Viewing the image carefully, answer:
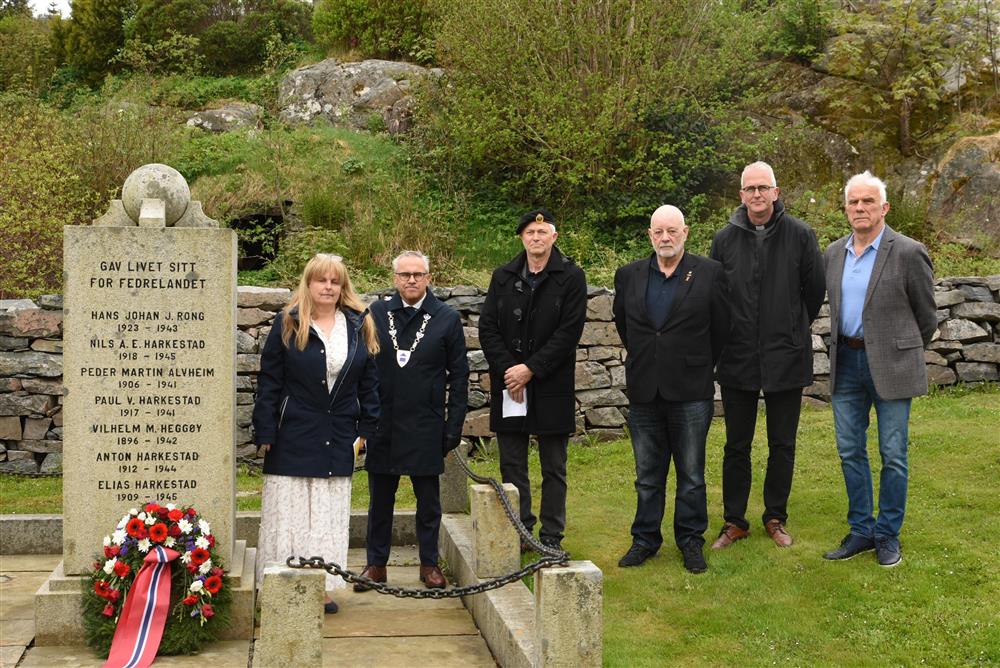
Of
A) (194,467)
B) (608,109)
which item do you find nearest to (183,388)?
(194,467)

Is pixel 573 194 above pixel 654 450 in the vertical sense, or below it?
above

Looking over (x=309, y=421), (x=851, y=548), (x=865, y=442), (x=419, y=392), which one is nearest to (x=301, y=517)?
(x=309, y=421)

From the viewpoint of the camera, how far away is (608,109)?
13.0m

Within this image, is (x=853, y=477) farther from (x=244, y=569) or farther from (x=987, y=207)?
(x=987, y=207)

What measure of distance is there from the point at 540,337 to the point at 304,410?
1.62m

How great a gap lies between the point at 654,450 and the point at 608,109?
7.37m

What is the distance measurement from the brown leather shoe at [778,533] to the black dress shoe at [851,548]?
1.01 feet

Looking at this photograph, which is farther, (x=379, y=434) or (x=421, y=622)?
(x=379, y=434)

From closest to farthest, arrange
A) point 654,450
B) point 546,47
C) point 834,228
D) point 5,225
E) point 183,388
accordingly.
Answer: point 183,388 < point 654,450 < point 5,225 < point 834,228 < point 546,47

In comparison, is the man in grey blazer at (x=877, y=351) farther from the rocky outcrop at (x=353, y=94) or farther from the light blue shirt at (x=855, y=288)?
the rocky outcrop at (x=353, y=94)

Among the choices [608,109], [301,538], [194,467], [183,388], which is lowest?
[301,538]

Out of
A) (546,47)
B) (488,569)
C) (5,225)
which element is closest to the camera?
(488,569)

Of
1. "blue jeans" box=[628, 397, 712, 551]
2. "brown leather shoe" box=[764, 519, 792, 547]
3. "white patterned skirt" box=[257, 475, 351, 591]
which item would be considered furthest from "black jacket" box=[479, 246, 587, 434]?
"brown leather shoe" box=[764, 519, 792, 547]

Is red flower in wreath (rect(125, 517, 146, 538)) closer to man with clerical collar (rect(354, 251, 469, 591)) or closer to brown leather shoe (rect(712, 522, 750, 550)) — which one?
man with clerical collar (rect(354, 251, 469, 591))
